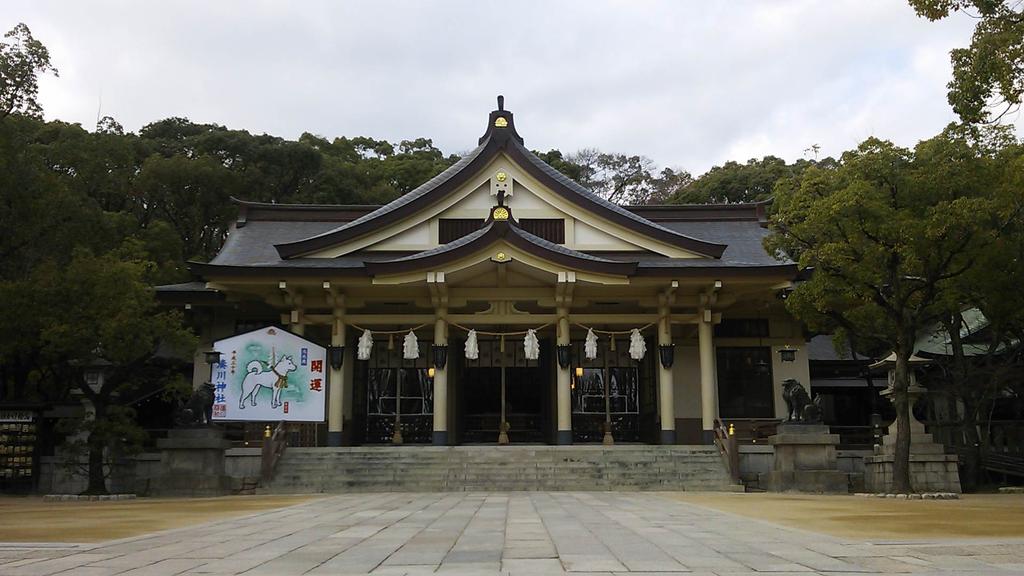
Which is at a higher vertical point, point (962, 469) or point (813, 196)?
point (813, 196)

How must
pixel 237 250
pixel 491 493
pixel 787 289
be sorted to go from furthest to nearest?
1. pixel 237 250
2. pixel 787 289
3. pixel 491 493

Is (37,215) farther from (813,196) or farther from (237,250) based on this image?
(813,196)

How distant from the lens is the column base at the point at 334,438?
21281 millimetres

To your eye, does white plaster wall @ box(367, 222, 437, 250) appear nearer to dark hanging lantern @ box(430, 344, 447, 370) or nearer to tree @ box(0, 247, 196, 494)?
dark hanging lantern @ box(430, 344, 447, 370)

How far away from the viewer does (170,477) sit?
1803 centimetres

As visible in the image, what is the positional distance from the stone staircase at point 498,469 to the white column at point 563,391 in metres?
1.16

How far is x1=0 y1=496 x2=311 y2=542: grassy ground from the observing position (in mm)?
9686

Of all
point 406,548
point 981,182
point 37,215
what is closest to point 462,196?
point 37,215

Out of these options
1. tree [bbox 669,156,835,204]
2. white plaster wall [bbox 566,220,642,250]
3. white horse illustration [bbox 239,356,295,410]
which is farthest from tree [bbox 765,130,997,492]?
tree [bbox 669,156,835,204]

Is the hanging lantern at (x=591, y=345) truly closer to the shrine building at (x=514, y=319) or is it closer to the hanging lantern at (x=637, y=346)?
the shrine building at (x=514, y=319)

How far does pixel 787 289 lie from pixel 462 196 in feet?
31.1

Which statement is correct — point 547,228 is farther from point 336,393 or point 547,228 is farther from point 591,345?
point 336,393

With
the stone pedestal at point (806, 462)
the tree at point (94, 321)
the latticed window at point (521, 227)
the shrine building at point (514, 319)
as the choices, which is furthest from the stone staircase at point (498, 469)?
the latticed window at point (521, 227)

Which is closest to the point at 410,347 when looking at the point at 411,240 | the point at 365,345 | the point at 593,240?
the point at 365,345
